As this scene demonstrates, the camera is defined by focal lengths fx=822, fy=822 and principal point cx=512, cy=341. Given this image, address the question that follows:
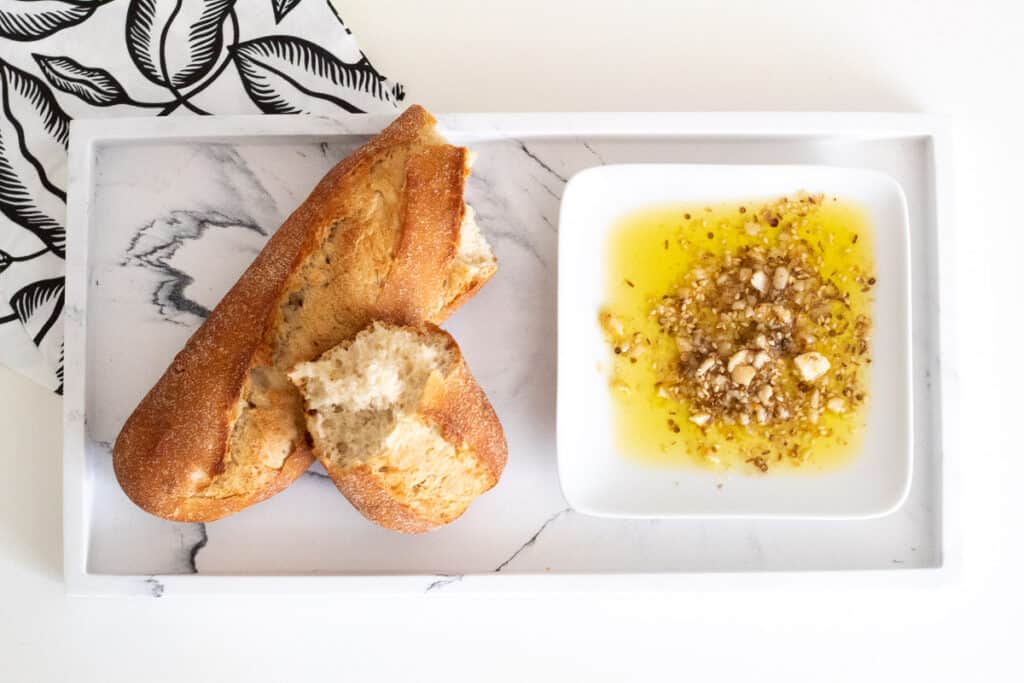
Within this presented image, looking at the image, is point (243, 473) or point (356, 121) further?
point (356, 121)

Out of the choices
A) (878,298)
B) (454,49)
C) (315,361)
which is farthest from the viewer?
(454,49)

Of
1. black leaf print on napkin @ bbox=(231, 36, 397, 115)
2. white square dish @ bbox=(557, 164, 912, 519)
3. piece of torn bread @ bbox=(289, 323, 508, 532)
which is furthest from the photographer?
black leaf print on napkin @ bbox=(231, 36, 397, 115)

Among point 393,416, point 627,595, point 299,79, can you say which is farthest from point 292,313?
point 627,595

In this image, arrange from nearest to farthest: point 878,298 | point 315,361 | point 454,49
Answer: point 315,361
point 878,298
point 454,49

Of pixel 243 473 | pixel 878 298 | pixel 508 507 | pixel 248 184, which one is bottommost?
pixel 508 507

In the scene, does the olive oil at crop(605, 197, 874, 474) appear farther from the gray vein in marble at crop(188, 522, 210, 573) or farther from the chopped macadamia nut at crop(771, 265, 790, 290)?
the gray vein in marble at crop(188, 522, 210, 573)

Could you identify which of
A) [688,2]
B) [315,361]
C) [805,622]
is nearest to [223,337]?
[315,361]

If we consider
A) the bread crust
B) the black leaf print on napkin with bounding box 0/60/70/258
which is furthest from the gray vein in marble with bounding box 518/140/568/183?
the black leaf print on napkin with bounding box 0/60/70/258

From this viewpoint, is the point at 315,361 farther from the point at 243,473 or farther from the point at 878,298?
the point at 878,298
